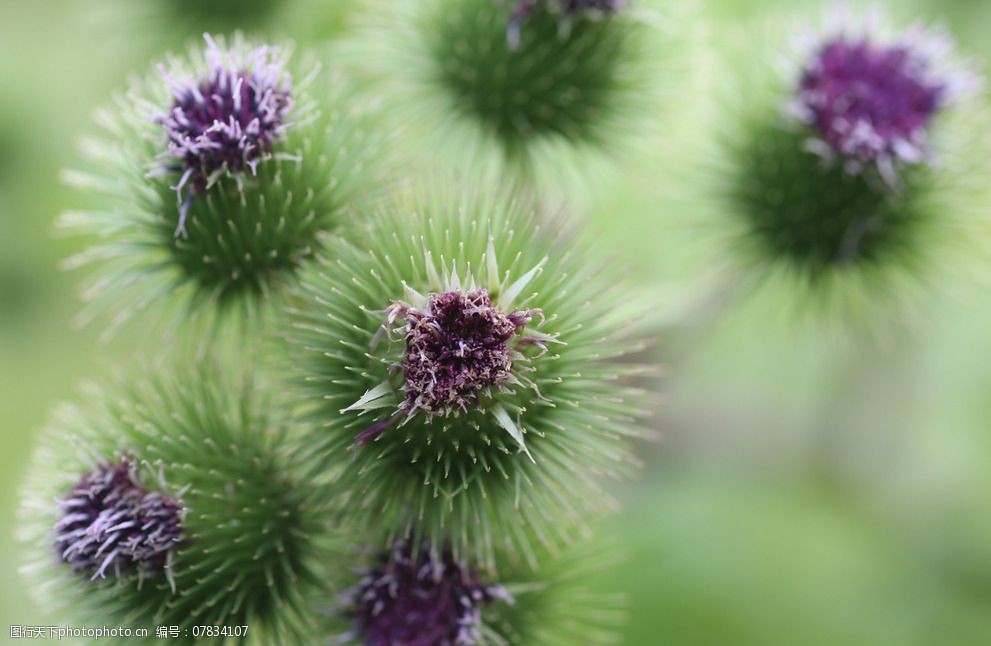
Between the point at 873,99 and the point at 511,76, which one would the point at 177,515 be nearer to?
the point at 511,76

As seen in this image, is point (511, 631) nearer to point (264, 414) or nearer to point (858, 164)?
point (264, 414)

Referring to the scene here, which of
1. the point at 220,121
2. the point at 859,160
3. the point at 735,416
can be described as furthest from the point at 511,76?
the point at 735,416

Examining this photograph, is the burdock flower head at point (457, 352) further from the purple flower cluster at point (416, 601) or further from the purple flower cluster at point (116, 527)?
the purple flower cluster at point (116, 527)

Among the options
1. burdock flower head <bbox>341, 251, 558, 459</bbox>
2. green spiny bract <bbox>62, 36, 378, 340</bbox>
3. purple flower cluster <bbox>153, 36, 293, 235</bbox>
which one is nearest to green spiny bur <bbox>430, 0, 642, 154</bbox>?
green spiny bract <bbox>62, 36, 378, 340</bbox>

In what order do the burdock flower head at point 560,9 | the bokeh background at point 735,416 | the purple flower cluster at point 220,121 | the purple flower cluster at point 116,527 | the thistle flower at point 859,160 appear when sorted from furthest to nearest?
the bokeh background at point 735,416, the thistle flower at point 859,160, the burdock flower head at point 560,9, the purple flower cluster at point 220,121, the purple flower cluster at point 116,527

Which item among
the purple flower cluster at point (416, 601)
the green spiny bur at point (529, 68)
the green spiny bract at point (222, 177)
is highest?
the green spiny bur at point (529, 68)

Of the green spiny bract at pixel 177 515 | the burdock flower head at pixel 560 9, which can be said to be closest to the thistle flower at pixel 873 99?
the burdock flower head at pixel 560 9

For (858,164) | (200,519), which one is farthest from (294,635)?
(858,164)
